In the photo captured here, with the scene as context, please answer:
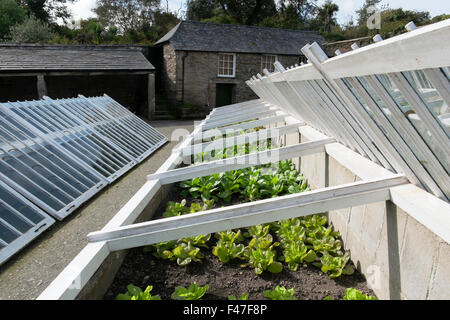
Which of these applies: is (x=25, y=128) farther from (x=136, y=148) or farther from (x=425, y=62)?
(x=425, y=62)

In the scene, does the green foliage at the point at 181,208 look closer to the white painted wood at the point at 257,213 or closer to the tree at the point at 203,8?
the white painted wood at the point at 257,213

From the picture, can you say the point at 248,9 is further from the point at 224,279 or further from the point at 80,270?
the point at 80,270

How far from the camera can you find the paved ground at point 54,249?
2486mm

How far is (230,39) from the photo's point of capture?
18.6m

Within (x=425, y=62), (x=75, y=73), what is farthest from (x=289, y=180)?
(x=75, y=73)

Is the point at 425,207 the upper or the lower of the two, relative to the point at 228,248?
upper

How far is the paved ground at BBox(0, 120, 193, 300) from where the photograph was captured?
97.9 inches

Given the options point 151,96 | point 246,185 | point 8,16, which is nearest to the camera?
point 246,185

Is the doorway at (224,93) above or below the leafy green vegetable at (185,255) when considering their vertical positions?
above

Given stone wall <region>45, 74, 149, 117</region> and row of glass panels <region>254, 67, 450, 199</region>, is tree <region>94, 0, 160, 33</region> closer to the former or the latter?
stone wall <region>45, 74, 149, 117</region>

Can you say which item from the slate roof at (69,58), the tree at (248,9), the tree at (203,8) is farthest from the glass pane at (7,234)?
the tree at (203,8)

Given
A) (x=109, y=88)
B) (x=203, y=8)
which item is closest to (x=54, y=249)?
(x=109, y=88)

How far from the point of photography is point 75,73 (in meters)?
14.1

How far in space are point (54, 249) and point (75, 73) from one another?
12.9 metres
